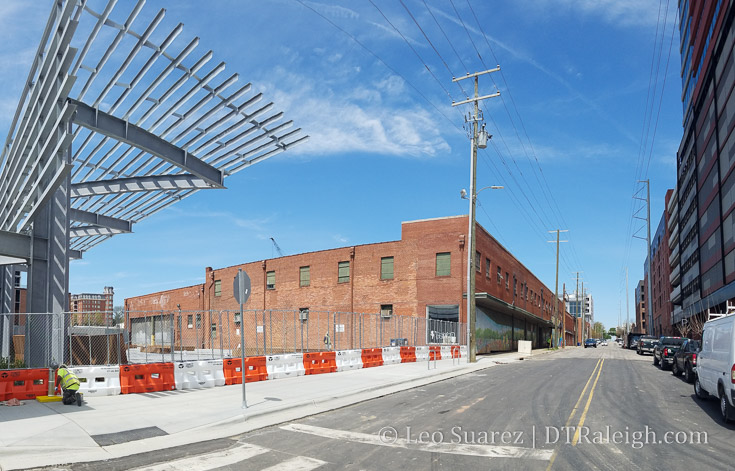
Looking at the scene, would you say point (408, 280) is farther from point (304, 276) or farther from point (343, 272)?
point (304, 276)

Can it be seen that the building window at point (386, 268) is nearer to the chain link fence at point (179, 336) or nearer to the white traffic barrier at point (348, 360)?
the chain link fence at point (179, 336)

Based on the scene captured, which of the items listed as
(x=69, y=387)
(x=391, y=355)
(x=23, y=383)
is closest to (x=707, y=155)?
(x=391, y=355)

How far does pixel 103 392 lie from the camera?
551 inches

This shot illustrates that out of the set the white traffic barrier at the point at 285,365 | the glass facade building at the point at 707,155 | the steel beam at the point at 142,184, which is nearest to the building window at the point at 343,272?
the steel beam at the point at 142,184

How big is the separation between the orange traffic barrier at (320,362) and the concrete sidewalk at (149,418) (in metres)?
3.30

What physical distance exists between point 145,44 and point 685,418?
15.7 m

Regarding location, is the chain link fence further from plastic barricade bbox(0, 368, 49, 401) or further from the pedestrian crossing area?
the pedestrian crossing area

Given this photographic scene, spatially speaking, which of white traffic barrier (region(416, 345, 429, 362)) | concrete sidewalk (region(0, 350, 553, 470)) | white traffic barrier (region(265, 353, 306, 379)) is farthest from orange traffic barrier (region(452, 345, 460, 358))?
concrete sidewalk (region(0, 350, 553, 470))

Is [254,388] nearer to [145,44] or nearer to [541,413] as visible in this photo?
[541,413]

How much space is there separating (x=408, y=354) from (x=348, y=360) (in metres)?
7.05

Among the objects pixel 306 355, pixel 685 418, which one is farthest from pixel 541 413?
pixel 306 355

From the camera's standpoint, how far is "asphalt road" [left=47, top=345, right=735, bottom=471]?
7.73m

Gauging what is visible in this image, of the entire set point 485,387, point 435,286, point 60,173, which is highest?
point 60,173

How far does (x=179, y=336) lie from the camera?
43.5 m
